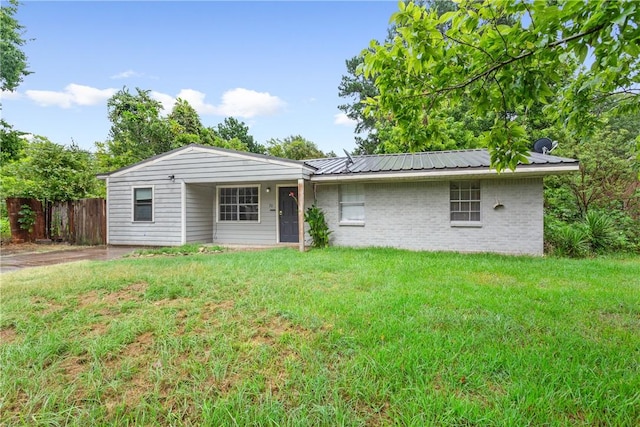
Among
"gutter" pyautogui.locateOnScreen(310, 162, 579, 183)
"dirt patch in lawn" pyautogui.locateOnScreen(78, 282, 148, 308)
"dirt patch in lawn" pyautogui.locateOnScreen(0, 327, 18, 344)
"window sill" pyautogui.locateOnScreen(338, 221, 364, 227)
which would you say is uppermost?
"gutter" pyautogui.locateOnScreen(310, 162, 579, 183)

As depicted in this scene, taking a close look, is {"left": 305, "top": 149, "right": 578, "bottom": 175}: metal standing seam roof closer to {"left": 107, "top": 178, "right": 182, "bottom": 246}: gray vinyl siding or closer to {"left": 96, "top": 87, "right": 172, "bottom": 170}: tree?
{"left": 107, "top": 178, "right": 182, "bottom": 246}: gray vinyl siding

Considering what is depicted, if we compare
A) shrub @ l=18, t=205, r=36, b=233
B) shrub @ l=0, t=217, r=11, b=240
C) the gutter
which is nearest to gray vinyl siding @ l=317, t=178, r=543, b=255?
the gutter

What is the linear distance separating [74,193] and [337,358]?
44.8 feet

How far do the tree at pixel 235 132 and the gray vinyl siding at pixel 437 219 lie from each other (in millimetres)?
23778

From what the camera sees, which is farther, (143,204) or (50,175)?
(50,175)

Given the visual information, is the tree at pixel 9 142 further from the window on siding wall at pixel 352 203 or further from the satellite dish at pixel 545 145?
the satellite dish at pixel 545 145

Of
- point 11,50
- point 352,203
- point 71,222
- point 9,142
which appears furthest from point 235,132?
point 352,203

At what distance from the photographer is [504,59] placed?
2.51 metres

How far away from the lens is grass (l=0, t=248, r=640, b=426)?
1.94 metres

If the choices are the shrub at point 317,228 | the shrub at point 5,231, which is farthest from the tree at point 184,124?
the shrub at point 317,228

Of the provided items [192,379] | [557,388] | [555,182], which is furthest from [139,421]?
[555,182]

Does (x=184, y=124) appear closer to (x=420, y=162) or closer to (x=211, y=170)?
(x=211, y=170)

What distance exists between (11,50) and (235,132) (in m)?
18.5

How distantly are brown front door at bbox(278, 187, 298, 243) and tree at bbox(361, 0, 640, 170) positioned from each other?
25.5 ft
